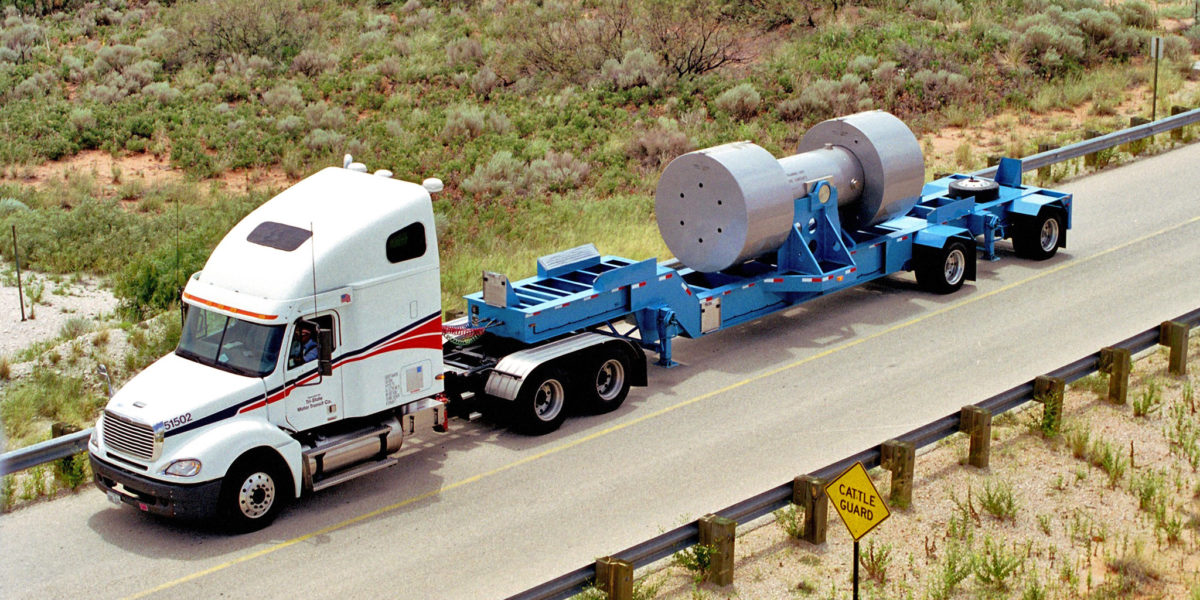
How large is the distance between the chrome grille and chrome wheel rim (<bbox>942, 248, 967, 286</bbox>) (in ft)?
37.7

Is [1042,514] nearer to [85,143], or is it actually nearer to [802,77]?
[802,77]

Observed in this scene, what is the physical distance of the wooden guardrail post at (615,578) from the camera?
32.6 feet

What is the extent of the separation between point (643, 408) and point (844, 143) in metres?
5.68

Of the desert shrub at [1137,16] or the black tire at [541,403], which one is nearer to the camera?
the black tire at [541,403]

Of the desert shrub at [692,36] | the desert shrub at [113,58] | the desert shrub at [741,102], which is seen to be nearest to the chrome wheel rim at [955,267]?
the desert shrub at [741,102]

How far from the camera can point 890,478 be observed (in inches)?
501

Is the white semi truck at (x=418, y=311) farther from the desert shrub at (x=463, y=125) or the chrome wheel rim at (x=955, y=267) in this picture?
the desert shrub at (x=463, y=125)

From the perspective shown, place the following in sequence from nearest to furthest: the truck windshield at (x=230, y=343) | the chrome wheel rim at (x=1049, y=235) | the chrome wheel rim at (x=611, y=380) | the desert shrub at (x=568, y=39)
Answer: the truck windshield at (x=230, y=343) → the chrome wheel rim at (x=611, y=380) → the chrome wheel rim at (x=1049, y=235) → the desert shrub at (x=568, y=39)

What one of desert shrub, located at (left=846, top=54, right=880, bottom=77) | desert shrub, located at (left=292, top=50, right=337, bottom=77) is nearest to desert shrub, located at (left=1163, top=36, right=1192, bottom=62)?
desert shrub, located at (left=846, top=54, right=880, bottom=77)

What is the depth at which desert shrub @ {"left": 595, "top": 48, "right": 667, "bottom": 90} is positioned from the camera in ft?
109

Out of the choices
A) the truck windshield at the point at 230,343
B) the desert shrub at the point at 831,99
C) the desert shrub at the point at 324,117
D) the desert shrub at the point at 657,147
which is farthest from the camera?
the desert shrub at the point at 324,117

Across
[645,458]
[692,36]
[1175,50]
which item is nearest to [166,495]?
[645,458]

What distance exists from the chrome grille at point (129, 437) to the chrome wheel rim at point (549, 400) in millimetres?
4243

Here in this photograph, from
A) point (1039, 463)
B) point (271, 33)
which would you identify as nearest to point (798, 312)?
point (1039, 463)
